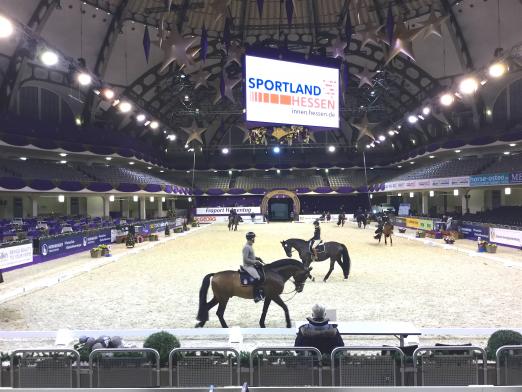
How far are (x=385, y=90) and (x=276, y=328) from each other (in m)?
44.7

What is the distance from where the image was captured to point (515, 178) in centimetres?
3269

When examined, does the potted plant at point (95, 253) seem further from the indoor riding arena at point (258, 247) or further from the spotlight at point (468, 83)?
the spotlight at point (468, 83)

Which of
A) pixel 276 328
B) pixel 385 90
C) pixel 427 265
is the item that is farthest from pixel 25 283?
pixel 385 90

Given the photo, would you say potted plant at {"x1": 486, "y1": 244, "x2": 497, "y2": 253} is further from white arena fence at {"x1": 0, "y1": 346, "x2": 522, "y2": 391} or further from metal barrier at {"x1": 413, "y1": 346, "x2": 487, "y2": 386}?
metal barrier at {"x1": 413, "y1": 346, "x2": 487, "y2": 386}

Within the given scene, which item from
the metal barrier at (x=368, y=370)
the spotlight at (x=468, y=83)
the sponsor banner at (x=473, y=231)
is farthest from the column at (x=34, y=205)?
the metal barrier at (x=368, y=370)

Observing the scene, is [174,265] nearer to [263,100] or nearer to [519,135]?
[263,100]

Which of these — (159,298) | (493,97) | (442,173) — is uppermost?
(493,97)

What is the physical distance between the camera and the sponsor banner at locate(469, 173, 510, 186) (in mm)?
33969

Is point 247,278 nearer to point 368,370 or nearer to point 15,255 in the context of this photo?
point 368,370

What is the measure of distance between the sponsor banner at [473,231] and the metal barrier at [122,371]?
2674cm

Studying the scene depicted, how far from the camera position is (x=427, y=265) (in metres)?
→ 18.6

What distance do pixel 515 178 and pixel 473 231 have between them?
7992mm

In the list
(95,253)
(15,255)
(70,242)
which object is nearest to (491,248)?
(95,253)

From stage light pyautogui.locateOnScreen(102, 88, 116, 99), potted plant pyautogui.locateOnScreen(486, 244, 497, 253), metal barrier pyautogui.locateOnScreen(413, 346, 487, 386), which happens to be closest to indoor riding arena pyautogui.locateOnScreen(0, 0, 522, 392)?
metal barrier pyautogui.locateOnScreen(413, 346, 487, 386)
